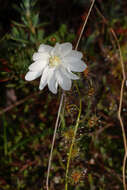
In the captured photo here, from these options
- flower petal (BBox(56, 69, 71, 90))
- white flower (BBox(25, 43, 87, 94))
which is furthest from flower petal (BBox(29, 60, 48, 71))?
flower petal (BBox(56, 69, 71, 90))

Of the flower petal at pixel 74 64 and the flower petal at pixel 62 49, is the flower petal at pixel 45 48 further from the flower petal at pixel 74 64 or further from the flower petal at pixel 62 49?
the flower petal at pixel 74 64

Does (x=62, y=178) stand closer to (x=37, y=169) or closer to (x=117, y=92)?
(x=37, y=169)

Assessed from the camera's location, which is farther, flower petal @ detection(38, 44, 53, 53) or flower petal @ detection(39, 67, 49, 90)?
flower petal @ detection(39, 67, 49, 90)

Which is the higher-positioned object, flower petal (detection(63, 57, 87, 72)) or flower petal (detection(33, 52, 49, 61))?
flower petal (detection(33, 52, 49, 61))

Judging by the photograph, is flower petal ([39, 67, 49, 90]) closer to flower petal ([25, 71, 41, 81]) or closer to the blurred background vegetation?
flower petal ([25, 71, 41, 81])

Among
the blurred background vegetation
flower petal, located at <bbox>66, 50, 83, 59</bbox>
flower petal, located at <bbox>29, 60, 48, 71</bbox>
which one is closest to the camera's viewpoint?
flower petal, located at <bbox>66, 50, 83, 59</bbox>

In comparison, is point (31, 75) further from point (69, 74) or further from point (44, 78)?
point (69, 74)

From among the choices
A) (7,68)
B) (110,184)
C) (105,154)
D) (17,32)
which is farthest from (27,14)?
(110,184)
